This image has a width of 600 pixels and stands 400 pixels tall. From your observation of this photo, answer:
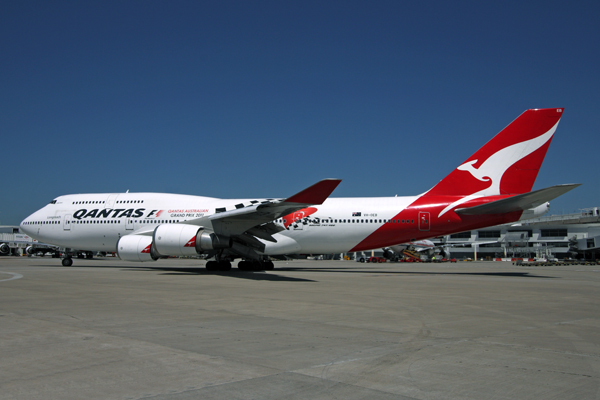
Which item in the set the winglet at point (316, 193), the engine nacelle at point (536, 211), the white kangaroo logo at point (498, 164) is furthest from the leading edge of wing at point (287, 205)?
the engine nacelle at point (536, 211)

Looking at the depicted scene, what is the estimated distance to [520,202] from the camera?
62.6 feet

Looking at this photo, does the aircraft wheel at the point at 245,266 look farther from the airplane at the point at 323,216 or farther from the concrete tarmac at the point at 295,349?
the concrete tarmac at the point at 295,349

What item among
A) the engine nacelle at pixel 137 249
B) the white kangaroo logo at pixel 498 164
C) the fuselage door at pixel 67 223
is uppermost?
the white kangaroo logo at pixel 498 164

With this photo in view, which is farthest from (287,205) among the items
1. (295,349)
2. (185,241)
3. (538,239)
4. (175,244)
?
(538,239)

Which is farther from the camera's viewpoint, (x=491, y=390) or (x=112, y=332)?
(x=112, y=332)

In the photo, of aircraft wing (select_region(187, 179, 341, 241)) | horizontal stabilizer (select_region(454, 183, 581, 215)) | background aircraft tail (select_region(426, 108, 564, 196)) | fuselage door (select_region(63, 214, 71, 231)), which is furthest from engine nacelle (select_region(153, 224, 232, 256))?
background aircraft tail (select_region(426, 108, 564, 196))

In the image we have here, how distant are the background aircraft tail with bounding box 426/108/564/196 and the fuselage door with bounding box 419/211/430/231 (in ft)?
6.10

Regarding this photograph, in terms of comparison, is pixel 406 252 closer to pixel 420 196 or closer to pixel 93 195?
pixel 420 196

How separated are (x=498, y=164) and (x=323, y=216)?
8.55m

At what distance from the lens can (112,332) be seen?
258 inches

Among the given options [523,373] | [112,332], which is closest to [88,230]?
[112,332]

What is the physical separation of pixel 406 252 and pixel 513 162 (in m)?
33.6

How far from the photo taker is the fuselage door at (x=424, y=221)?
21516 millimetres

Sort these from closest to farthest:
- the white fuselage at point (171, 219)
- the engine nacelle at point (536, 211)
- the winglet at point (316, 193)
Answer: the winglet at point (316, 193) < the engine nacelle at point (536, 211) < the white fuselage at point (171, 219)
